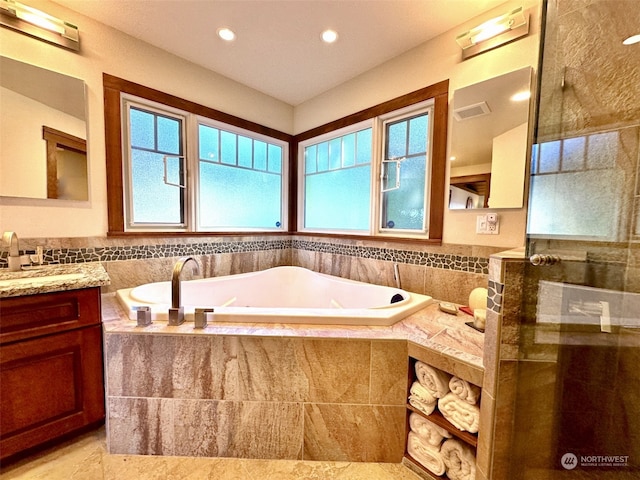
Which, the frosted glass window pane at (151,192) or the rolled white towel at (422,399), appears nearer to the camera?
the rolled white towel at (422,399)

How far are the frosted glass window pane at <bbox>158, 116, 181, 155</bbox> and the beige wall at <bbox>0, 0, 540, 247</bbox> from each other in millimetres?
236

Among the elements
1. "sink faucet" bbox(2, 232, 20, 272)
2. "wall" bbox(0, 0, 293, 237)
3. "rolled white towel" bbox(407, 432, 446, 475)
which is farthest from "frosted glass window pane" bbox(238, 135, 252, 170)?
"rolled white towel" bbox(407, 432, 446, 475)

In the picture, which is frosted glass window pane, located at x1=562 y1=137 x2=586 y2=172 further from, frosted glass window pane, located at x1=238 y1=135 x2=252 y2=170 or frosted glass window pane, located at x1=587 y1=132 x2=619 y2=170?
frosted glass window pane, located at x1=238 y1=135 x2=252 y2=170

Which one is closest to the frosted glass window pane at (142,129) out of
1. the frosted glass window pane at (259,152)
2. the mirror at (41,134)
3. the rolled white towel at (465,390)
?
the mirror at (41,134)

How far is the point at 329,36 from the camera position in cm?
181

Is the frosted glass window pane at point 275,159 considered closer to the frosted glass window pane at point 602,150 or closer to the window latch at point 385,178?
the window latch at point 385,178

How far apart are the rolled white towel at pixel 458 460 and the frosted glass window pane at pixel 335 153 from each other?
2237 millimetres

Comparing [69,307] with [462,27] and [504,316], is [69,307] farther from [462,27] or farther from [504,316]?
[462,27]

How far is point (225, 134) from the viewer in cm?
243

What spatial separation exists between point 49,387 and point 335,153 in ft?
8.42

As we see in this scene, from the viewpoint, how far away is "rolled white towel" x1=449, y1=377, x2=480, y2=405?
1057 mm

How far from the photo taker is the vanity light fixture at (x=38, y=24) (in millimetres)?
1448

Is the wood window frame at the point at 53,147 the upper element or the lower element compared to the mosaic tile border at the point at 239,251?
upper

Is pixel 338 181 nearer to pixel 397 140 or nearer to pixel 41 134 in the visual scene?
pixel 397 140
